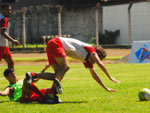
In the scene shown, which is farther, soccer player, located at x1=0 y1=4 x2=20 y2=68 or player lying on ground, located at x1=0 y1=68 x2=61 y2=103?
soccer player, located at x1=0 y1=4 x2=20 y2=68

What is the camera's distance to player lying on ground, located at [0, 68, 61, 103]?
8.73 meters

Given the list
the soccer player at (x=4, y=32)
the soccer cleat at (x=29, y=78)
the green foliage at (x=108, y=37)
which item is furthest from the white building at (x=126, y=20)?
the soccer cleat at (x=29, y=78)

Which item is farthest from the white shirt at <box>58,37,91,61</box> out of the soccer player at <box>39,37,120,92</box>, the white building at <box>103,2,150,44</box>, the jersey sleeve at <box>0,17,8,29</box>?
the white building at <box>103,2,150,44</box>

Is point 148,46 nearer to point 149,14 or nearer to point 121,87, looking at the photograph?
point 121,87

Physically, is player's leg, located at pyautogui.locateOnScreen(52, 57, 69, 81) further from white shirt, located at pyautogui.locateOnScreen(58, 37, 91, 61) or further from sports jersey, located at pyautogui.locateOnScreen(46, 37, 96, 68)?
white shirt, located at pyautogui.locateOnScreen(58, 37, 91, 61)

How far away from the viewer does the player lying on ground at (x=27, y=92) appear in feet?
28.6

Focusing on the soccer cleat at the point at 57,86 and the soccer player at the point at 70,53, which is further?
the soccer player at the point at 70,53

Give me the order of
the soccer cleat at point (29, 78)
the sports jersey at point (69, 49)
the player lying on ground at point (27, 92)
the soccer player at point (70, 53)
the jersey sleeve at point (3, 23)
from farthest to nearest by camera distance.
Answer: the jersey sleeve at point (3, 23) < the sports jersey at point (69, 49) < the soccer player at point (70, 53) < the player lying on ground at point (27, 92) < the soccer cleat at point (29, 78)

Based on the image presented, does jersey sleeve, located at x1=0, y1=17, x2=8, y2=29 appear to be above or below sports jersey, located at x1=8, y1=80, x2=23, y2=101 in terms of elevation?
above

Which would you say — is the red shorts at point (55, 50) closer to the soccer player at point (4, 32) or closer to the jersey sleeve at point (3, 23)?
the soccer player at point (4, 32)

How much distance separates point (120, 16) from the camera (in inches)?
1594

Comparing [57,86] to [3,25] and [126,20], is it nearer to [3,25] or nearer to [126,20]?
[3,25]

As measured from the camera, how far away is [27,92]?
28.9 ft

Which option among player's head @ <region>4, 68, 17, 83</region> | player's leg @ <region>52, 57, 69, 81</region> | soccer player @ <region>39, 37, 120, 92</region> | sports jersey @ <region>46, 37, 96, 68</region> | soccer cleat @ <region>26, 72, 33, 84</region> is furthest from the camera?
player's head @ <region>4, 68, 17, 83</region>
